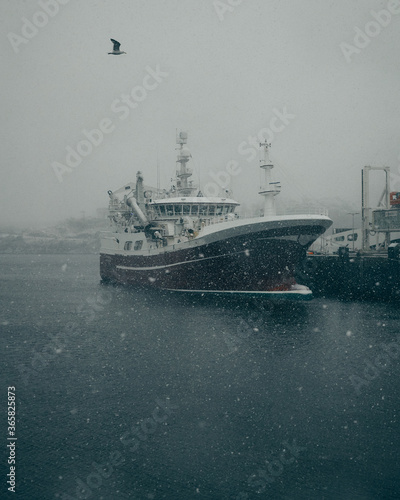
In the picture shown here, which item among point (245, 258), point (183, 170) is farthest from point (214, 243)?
point (183, 170)

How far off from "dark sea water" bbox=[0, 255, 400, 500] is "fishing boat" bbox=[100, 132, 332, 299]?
6.61m

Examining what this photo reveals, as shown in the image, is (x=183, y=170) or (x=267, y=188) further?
(x=183, y=170)

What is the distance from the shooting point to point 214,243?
3481 cm

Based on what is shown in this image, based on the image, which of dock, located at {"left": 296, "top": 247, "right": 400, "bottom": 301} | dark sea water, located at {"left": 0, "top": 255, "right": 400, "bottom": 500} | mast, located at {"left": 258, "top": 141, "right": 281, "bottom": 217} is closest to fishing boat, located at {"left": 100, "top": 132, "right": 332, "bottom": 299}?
mast, located at {"left": 258, "top": 141, "right": 281, "bottom": 217}

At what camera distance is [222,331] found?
25.7 m

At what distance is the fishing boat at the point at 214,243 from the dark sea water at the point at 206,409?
260 inches

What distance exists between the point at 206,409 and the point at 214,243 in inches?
812

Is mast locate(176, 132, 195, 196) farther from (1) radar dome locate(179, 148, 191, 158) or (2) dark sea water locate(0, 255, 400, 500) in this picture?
(2) dark sea water locate(0, 255, 400, 500)

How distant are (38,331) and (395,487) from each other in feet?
76.3

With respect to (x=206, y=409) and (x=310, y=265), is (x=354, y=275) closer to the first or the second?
(x=310, y=265)

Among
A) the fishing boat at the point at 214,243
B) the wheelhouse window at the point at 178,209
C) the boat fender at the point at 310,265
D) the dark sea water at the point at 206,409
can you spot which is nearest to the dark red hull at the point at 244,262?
the fishing boat at the point at 214,243

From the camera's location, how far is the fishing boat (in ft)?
109

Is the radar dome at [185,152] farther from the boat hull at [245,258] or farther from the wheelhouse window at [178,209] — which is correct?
the boat hull at [245,258]

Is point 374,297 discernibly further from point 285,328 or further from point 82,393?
point 82,393
